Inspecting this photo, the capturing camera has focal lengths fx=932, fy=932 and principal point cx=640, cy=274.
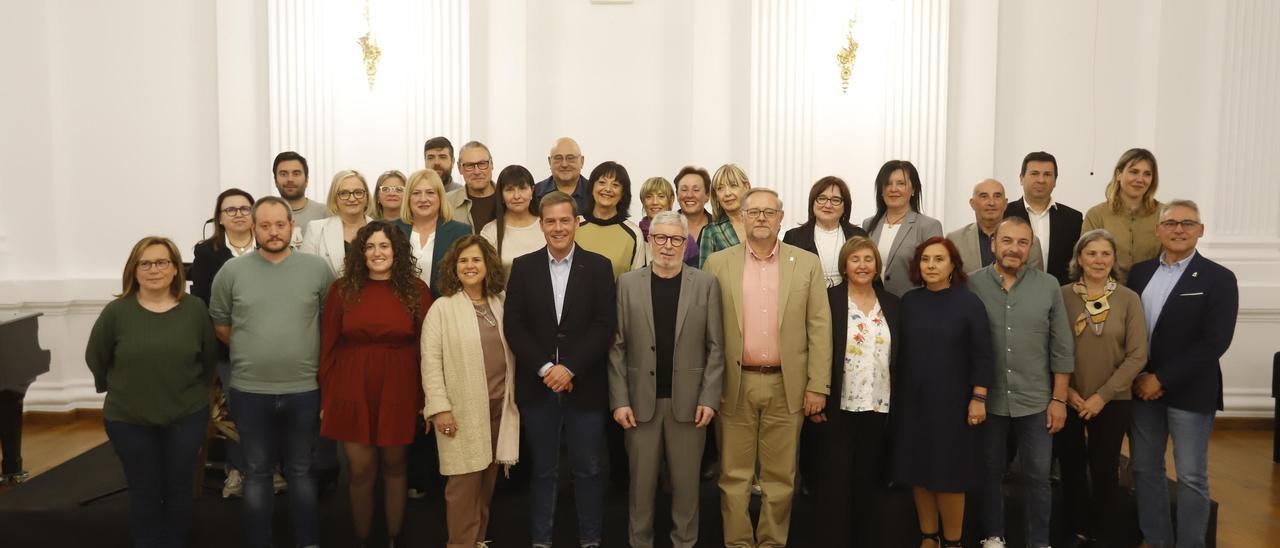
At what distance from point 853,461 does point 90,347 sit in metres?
3.24

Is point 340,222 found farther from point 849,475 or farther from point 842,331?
point 849,475

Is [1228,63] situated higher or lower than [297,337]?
higher

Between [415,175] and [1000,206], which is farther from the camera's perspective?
[1000,206]

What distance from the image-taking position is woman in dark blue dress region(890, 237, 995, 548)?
3.86 m

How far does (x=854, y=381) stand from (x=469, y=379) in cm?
163

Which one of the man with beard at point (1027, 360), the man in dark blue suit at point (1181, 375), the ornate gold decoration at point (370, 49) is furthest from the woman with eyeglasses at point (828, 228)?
the ornate gold decoration at point (370, 49)

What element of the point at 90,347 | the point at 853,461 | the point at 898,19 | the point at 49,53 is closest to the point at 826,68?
the point at 898,19

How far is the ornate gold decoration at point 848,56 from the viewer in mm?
6778

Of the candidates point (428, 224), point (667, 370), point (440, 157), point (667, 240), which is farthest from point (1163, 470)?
point (440, 157)

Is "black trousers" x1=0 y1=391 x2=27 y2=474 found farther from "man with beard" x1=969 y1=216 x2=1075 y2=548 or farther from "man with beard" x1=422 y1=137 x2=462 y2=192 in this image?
"man with beard" x1=969 y1=216 x2=1075 y2=548

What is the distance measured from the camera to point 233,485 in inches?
179

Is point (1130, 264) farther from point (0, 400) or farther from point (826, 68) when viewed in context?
point (0, 400)

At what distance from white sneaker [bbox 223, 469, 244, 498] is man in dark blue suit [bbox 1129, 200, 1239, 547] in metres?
4.17

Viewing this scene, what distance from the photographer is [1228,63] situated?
6.60 meters
